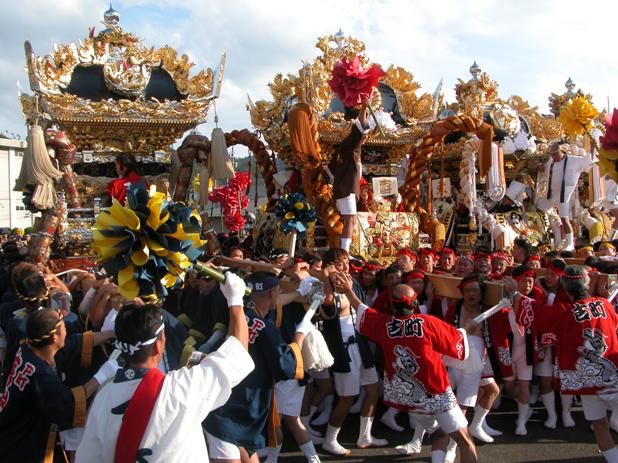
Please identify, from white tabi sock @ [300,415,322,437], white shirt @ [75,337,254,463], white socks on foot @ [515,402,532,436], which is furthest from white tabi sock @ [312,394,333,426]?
white shirt @ [75,337,254,463]

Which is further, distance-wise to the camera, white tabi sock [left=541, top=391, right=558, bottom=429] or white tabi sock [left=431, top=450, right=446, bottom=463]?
white tabi sock [left=541, top=391, right=558, bottom=429]

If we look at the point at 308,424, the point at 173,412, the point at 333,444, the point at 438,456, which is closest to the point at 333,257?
the point at 308,424

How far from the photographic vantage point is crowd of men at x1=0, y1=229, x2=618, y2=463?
2.33m

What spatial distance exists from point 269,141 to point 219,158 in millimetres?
1606

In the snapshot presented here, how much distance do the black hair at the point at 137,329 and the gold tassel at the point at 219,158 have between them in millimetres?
7622

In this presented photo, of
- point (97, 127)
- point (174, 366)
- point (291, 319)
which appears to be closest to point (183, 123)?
point (97, 127)

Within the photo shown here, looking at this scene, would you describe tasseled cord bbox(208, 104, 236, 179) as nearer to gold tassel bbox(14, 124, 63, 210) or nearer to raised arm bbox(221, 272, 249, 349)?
gold tassel bbox(14, 124, 63, 210)

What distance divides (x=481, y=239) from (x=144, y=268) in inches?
404

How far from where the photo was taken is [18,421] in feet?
9.92

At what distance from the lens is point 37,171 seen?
7.99m

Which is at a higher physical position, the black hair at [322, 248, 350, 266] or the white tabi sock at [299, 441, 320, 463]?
the black hair at [322, 248, 350, 266]

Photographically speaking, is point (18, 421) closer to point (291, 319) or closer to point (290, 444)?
point (291, 319)

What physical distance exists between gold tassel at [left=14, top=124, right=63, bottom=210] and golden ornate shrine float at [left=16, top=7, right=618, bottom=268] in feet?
0.58

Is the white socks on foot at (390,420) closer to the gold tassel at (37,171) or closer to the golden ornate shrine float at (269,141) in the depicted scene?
the golden ornate shrine float at (269,141)
